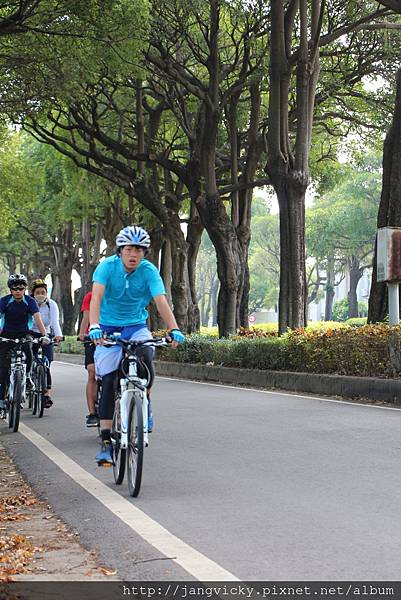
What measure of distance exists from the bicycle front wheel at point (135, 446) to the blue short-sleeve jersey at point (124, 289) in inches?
29.2

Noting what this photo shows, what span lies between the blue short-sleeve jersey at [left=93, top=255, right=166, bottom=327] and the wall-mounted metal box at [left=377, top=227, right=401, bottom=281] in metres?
9.01

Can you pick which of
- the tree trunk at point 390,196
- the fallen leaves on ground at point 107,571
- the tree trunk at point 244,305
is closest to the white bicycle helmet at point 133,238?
the fallen leaves on ground at point 107,571

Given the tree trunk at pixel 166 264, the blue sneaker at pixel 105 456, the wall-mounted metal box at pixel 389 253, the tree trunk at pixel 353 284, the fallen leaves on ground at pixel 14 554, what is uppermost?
the tree trunk at pixel 353 284

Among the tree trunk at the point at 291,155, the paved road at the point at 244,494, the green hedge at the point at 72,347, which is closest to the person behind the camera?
the paved road at the point at 244,494

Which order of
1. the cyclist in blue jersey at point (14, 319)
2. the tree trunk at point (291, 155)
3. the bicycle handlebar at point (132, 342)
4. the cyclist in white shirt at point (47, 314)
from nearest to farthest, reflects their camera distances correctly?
1. the bicycle handlebar at point (132, 342)
2. the cyclist in blue jersey at point (14, 319)
3. the cyclist in white shirt at point (47, 314)
4. the tree trunk at point (291, 155)

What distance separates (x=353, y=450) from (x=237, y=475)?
5.34ft

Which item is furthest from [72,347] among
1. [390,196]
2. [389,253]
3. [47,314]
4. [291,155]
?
[47,314]

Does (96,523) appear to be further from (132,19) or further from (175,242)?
(175,242)

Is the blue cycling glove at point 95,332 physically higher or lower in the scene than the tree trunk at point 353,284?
lower

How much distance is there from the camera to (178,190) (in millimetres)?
35656

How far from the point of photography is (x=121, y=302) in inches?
318

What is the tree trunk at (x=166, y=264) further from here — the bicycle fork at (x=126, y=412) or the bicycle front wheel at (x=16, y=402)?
the bicycle fork at (x=126, y=412)

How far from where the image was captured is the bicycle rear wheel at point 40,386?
14.3m

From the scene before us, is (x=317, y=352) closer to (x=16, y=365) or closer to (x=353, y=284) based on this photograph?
(x=16, y=365)
